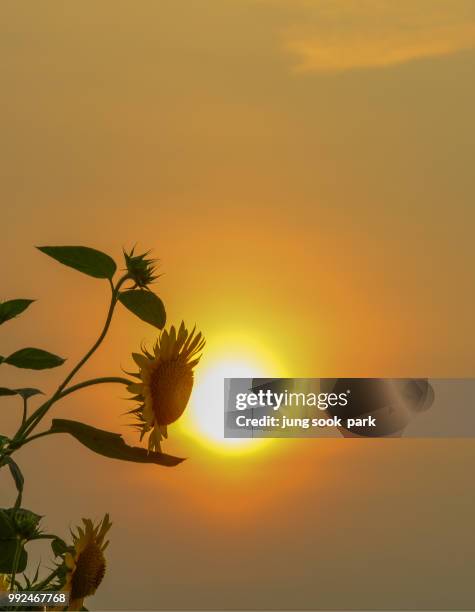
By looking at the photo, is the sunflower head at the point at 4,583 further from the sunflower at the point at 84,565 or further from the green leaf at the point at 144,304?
the green leaf at the point at 144,304

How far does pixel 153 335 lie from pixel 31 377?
0.24m

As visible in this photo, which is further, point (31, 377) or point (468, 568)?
point (468, 568)

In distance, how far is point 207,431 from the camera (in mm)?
1632

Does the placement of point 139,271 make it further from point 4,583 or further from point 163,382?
point 4,583

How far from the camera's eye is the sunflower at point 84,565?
1.22 feet

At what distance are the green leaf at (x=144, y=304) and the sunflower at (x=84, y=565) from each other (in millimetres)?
86

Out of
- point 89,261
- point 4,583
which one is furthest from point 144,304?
point 4,583

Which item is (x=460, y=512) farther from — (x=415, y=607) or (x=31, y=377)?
(x=31, y=377)

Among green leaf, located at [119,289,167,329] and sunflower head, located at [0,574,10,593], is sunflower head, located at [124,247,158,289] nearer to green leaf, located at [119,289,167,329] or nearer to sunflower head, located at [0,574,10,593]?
green leaf, located at [119,289,167,329]

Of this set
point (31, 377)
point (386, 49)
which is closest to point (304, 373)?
point (31, 377)

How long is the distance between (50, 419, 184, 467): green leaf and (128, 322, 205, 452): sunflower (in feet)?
0.11

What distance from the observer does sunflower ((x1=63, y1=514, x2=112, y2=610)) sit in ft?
1.22

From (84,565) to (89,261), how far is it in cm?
12

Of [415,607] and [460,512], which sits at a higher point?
[460,512]
